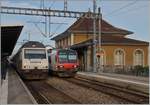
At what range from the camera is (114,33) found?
62.6m

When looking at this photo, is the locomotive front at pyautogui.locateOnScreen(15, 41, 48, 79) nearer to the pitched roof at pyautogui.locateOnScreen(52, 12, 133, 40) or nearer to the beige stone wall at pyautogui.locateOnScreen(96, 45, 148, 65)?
the beige stone wall at pyautogui.locateOnScreen(96, 45, 148, 65)

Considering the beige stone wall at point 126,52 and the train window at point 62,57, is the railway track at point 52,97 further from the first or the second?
the beige stone wall at point 126,52

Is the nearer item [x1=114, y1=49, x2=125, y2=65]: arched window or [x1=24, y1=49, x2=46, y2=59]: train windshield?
[x1=24, y1=49, x2=46, y2=59]: train windshield

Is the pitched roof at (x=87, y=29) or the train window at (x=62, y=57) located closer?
the train window at (x=62, y=57)

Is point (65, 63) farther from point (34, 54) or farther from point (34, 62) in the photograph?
point (34, 62)

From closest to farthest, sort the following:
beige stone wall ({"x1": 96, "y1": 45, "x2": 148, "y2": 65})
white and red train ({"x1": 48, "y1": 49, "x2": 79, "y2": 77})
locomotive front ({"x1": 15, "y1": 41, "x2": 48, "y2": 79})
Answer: locomotive front ({"x1": 15, "y1": 41, "x2": 48, "y2": 79}) < white and red train ({"x1": 48, "y1": 49, "x2": 79, "y2": 77}) < beige stone wall ({"x1": 96, "y1": 45, "x2": 148, "y2": 65})

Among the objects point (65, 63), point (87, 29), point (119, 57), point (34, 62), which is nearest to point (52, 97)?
point (34, 62)

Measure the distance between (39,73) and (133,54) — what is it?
23.6 metres

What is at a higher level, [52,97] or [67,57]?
[67,57]

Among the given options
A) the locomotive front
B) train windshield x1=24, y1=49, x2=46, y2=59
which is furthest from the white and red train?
train windshield x1=24, y1=49, x2=46, y2=59

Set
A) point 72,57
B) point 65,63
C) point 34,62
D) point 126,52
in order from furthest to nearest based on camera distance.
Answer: point 126,52, point 72,57, point 65,63, point 34,62

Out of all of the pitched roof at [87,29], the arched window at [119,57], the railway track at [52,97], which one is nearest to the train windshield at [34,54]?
the railway track at [52,97]

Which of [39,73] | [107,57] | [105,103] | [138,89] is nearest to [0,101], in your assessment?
[105,103]

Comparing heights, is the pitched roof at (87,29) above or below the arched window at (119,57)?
above
